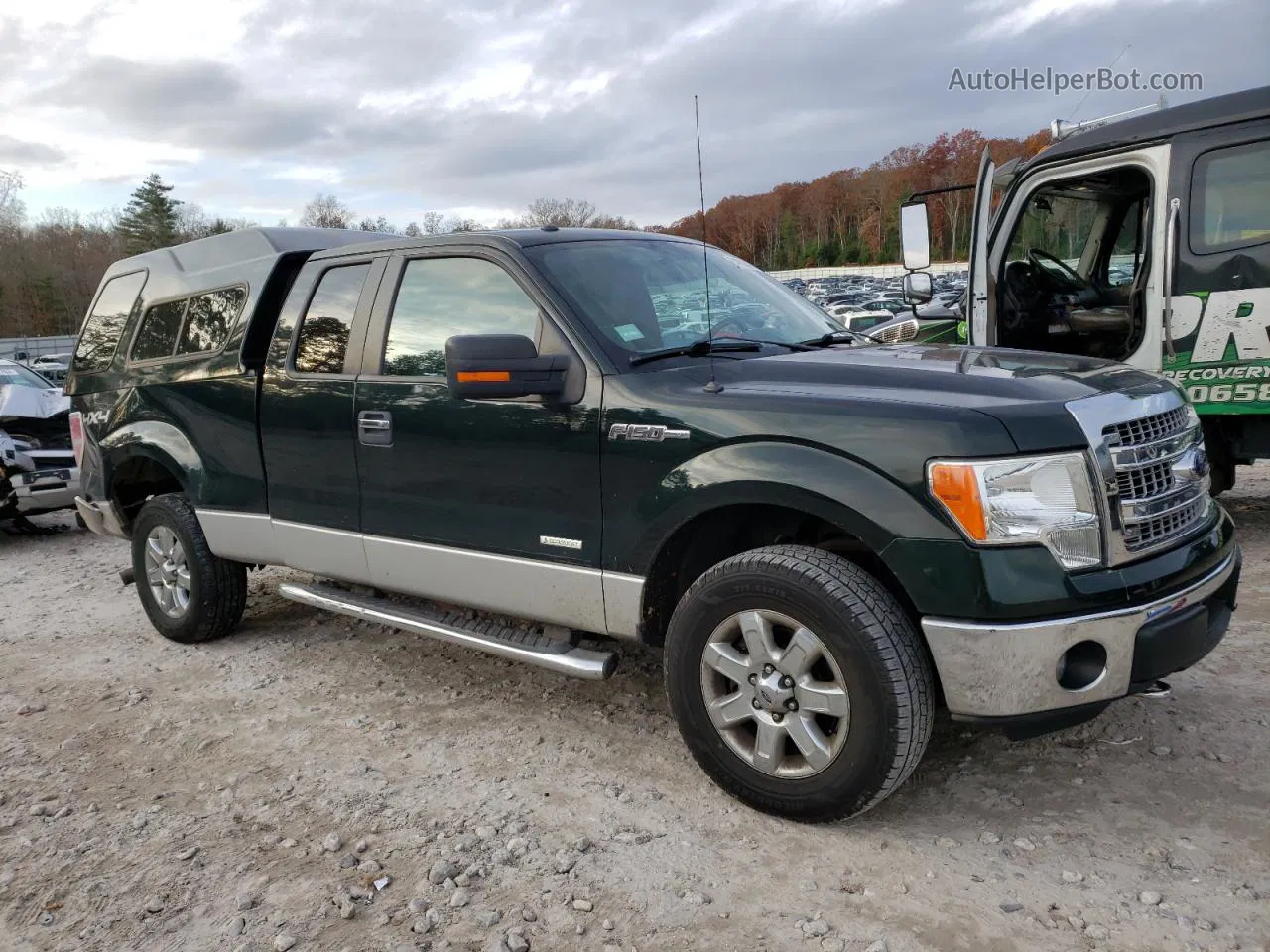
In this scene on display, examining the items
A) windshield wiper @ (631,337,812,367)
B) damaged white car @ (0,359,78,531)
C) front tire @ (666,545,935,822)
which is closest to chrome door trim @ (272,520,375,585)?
windshield wiper @ (631,337,812,367)

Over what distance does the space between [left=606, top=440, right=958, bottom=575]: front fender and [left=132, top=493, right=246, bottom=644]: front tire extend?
2.71m

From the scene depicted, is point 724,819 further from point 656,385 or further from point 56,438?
point 56,438

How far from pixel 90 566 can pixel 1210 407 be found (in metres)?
8.01

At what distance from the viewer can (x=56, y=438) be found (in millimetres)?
9109

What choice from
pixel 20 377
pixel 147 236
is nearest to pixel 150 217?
pixel 147 236

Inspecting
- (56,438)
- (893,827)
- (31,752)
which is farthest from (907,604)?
(56,438)

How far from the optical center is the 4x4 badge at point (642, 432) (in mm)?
3131

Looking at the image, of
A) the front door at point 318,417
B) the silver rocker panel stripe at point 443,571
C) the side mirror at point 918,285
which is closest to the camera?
the silver rocker panel stripe at point 443,571

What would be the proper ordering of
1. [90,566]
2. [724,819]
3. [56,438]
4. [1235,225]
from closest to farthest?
1. [724,819]
2. [1235,225]
3. [90,566]
4. [56,438]

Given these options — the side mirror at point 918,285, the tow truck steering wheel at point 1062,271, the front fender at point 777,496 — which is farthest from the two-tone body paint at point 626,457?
the tow truck steering wheel at point 1062,271

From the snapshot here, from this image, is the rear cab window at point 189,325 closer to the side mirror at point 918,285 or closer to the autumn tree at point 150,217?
the side mirror at point 918,285

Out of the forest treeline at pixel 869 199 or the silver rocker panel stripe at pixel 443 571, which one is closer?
the silver rocker panel stripe at pixel 443 571

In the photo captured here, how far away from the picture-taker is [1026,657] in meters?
2.61

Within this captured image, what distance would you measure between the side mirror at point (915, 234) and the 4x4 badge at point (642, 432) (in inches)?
153
